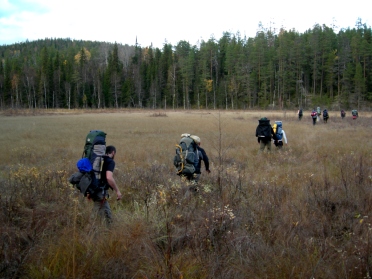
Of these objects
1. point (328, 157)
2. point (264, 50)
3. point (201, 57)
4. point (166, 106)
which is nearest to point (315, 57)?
point (264, 50)

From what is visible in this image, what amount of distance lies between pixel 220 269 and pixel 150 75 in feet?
264

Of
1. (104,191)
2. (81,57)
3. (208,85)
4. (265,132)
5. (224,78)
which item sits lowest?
(104,191)

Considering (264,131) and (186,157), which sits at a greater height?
(264,131)

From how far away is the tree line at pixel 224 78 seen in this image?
65.4 meters

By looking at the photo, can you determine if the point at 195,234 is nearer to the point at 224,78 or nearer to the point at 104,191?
the point at 104,191

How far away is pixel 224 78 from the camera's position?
79.6 metres

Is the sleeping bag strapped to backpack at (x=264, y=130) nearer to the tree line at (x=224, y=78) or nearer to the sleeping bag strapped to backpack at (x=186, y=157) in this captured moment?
the sleeping bag strapped to backpack at (x=186, y=157)

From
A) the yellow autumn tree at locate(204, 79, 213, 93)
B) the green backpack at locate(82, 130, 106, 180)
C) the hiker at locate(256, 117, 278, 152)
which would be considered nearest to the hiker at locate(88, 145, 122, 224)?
the green backpack at locate(82, 130, 106, 180)

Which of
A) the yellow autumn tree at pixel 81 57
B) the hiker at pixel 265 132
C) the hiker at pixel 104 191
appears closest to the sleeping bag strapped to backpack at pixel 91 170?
the hiker at pixel 104 191

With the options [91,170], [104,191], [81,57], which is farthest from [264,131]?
[81,57]

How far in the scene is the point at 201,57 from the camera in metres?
82.4

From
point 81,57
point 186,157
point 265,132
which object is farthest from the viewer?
point 81,57

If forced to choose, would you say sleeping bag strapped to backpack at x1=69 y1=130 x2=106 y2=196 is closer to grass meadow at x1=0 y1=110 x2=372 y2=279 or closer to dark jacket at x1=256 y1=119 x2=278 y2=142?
grass meadow at x1=0 y1=110 x2=372 y2=279

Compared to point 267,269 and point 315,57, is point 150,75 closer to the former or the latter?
point 315,57
